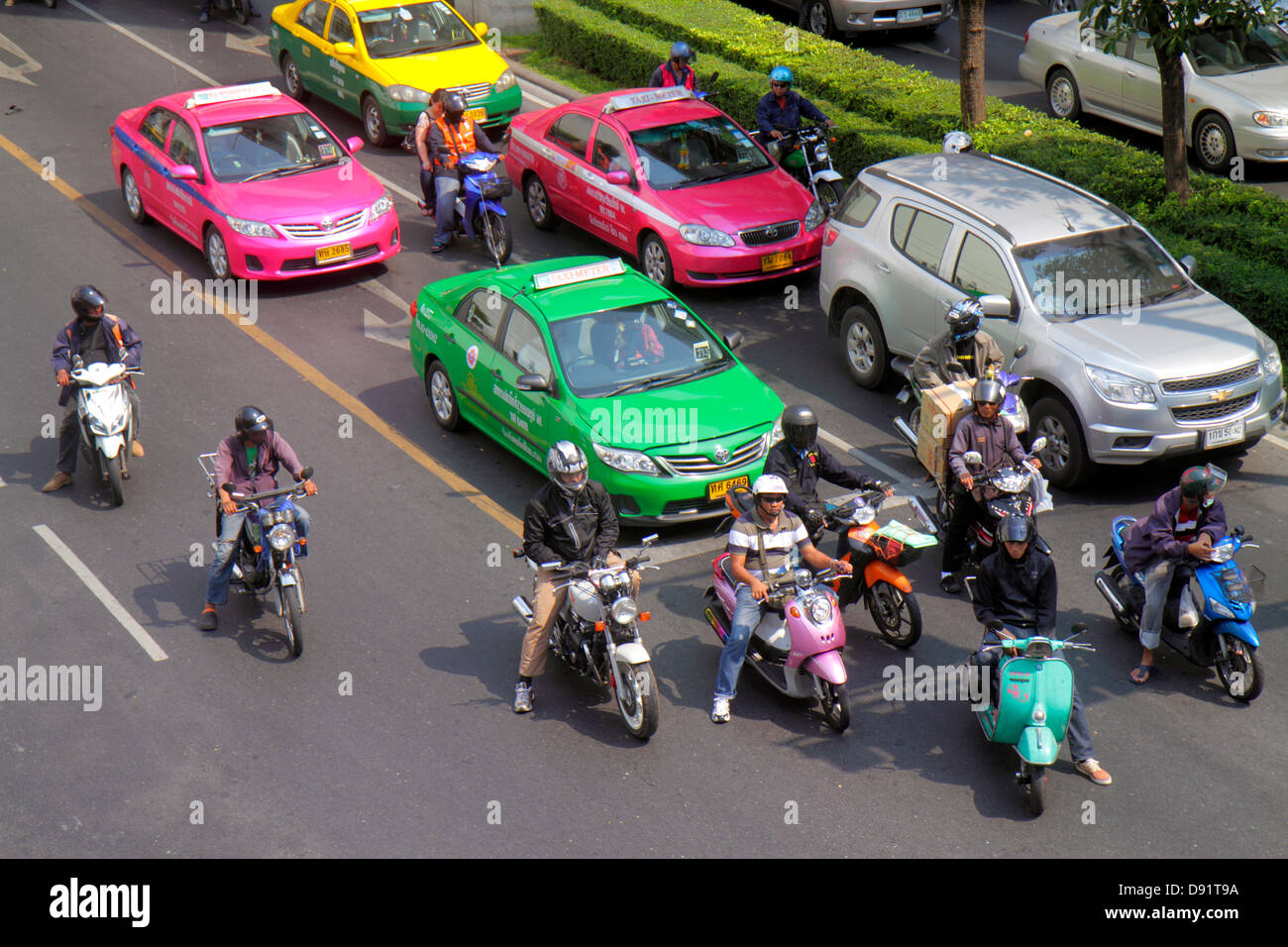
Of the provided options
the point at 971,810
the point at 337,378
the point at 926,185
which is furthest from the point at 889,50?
the point at 971,810

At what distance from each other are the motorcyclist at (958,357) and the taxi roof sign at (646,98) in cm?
633

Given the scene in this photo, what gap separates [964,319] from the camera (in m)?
11.4

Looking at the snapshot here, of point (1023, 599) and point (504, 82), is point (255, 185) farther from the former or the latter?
point (1023, 599)

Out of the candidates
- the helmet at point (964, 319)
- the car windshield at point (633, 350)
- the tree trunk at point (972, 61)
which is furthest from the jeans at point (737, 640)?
the tree trunk at point (972, 61)

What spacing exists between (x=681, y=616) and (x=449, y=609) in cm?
173

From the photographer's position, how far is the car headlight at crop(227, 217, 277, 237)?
15453mm

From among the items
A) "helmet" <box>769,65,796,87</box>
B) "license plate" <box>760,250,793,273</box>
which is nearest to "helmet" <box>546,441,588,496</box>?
"license plate" <box>760,250,793,273</box>

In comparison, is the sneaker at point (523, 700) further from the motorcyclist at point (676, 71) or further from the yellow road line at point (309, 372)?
the motorcyclist at point (676, 71)

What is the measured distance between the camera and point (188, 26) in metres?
24.9

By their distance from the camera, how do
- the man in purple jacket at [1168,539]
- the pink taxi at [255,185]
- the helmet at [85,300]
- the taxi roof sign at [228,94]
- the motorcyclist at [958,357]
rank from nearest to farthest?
the man in purple jacket at [1168,539]
the motorcyclist at [958,357]
the helmet at [85,300]
the pink taxi at [255,185]
the taxi roof sign at [228,94]

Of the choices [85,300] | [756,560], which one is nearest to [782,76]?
A: [85,300]

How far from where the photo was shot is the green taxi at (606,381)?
Result: 11266mm

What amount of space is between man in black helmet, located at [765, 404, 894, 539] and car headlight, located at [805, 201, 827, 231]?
5.97 metres

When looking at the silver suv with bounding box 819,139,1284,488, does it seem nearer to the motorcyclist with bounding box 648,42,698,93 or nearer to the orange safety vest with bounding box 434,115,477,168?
the orange safety vest with bounding box 434,115,477,168
